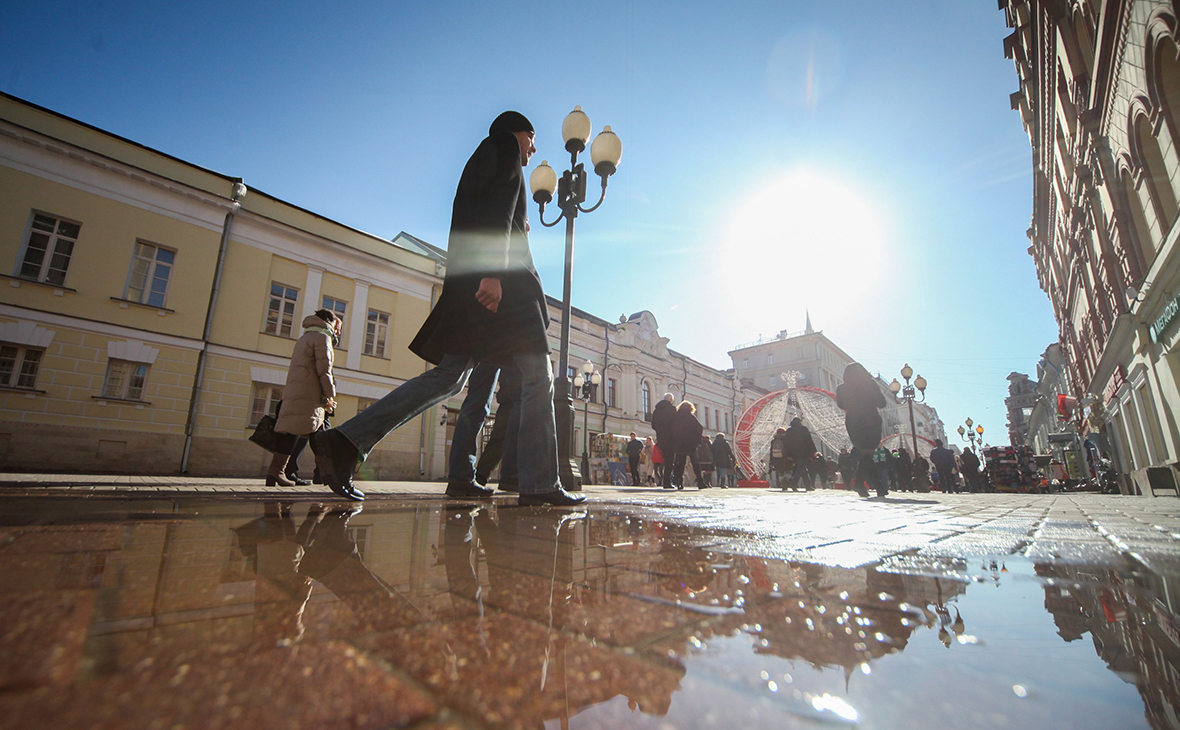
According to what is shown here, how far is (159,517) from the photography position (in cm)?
165

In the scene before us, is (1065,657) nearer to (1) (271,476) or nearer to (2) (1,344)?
(1) (271,476)

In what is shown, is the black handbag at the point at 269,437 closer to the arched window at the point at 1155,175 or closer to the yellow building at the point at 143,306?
the yellow building at the point at 143,306

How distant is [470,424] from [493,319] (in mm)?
872

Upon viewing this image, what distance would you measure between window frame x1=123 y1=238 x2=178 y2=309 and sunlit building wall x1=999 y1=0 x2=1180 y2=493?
1814 centimetres

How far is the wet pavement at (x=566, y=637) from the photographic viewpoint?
375mm

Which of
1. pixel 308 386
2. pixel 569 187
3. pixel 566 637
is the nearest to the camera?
pixel 566 637

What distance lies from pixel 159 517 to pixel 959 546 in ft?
8.08

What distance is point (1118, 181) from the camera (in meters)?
9.70

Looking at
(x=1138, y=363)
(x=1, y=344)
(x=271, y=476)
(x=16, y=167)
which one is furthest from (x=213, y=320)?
(x=1138, y=363)

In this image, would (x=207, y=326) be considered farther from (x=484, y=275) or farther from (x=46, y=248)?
(x=484, y=275)

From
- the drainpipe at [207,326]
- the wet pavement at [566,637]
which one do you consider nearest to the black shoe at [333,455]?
the wet pavement at [566,637]

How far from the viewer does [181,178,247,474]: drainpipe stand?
1135cm

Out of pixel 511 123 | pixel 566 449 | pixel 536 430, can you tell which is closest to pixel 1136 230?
pixel 566 449

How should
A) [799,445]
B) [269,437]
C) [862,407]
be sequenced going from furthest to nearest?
[799,445]
[862,407]
[269,437]
